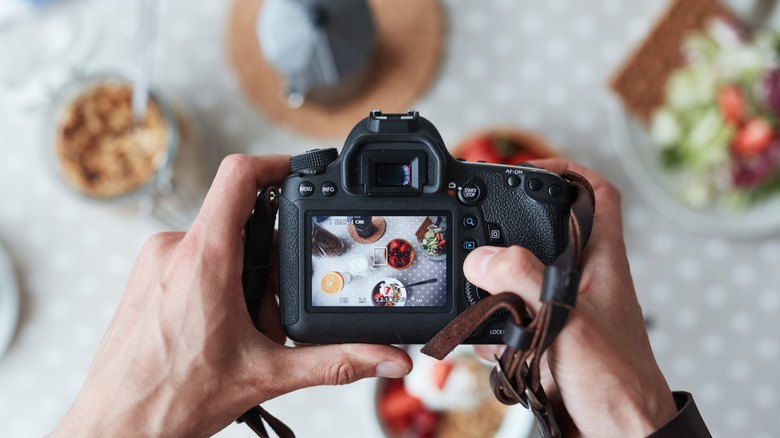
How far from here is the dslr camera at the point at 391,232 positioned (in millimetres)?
622

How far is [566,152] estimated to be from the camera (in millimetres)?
1057

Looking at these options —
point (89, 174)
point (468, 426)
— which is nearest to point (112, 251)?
point (89, 174)

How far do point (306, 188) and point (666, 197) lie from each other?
0.66m

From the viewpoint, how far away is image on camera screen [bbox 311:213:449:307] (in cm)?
62

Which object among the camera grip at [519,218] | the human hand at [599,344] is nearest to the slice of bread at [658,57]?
the human hand at [599,344]

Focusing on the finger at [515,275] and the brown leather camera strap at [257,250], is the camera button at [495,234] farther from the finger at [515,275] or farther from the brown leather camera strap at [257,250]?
the brown leather camera strap at [257,250]

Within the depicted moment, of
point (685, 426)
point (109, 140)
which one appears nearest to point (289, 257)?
point (685, 426)

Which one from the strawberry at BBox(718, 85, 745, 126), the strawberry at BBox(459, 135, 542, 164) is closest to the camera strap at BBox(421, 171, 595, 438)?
the strawberry at BBox(459, 135, 542, 164)

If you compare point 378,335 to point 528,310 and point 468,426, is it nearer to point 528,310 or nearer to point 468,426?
point 528,310

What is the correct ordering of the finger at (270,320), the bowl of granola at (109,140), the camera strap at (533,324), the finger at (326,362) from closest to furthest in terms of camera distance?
1. the camera strap at (533,324)
2. the finger at (326,362)
3. the finger at (270,320)
4. the bowl of granola at (109,140)

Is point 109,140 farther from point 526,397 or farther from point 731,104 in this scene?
point 731,104

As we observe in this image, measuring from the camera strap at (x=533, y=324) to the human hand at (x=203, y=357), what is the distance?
95 millimetres

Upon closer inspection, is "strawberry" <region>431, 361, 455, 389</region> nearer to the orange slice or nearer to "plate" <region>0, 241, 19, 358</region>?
the orange slice

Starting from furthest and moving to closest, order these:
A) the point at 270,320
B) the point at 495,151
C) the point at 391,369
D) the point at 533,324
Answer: the point at 495,151 < the point at 270,320 < the point at 391,369 < the point at 533,324
